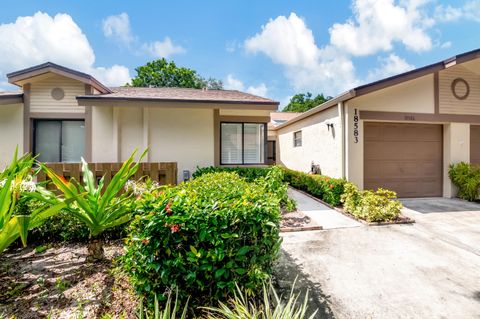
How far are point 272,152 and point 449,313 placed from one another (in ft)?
46.2

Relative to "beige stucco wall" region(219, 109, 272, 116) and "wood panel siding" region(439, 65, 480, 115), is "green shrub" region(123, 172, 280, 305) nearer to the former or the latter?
"beige stucco wall" region(219, 109, 272, 116)

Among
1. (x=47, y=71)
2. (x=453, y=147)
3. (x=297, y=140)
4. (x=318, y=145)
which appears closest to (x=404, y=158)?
(x=453, y=147)

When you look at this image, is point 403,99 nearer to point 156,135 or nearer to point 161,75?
point 156,135

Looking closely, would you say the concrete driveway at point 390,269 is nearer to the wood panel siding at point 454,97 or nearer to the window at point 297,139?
the wood panel siding at point 454,97

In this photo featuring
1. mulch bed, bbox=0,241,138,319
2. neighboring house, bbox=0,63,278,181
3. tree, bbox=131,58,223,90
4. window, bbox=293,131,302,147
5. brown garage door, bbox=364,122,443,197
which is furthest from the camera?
tree, bbox=131,58,223,90

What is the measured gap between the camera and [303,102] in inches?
1898

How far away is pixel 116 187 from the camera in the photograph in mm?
2709

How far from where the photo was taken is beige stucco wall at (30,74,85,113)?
762cm

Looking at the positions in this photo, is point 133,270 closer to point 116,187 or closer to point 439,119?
point 116,187

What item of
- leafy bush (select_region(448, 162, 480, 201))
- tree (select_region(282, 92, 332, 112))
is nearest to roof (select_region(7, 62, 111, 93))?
leafy bush (select_region(448, 162, 480, 201))

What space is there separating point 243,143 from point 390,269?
19.3 ft

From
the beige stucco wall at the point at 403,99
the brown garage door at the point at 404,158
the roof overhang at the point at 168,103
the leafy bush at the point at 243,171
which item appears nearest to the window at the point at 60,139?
the roof overhang at the point at 168,103

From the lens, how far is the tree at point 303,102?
43.1 metres

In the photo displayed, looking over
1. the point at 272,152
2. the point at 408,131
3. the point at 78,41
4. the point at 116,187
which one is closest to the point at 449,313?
the point at 116,187
